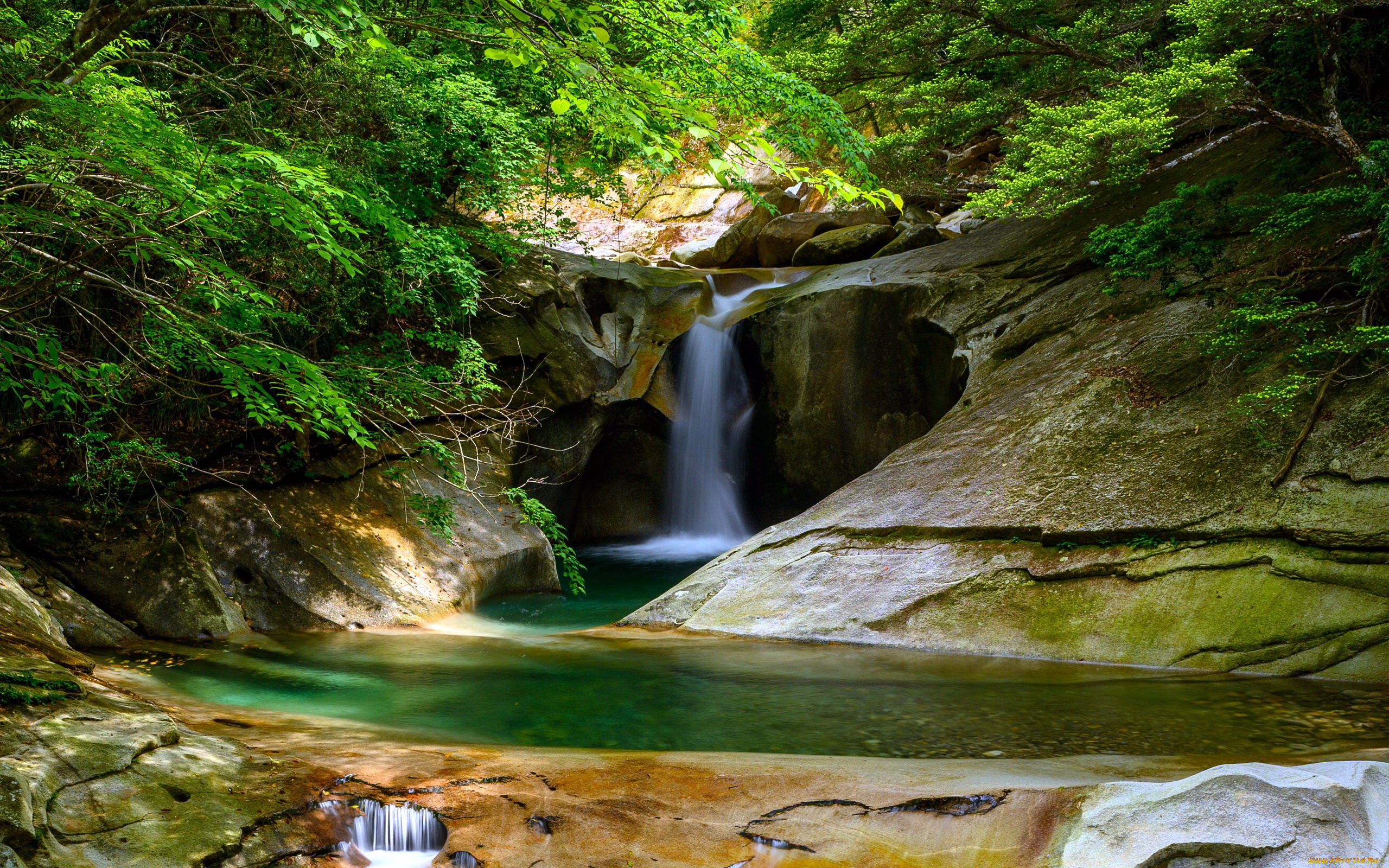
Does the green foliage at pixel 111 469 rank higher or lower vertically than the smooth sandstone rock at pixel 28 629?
higher

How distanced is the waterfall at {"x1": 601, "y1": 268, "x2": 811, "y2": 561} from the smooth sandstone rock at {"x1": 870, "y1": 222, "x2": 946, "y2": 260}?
1769 mm

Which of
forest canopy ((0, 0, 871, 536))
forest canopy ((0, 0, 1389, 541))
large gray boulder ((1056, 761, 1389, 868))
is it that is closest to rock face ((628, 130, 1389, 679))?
forest canopy ((0, 0, 1389, 541))

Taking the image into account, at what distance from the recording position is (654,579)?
1365 cm

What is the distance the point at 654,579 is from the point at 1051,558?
7.31 metres

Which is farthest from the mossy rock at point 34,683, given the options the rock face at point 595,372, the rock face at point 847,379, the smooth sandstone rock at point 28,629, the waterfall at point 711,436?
the waterfall at point 711,436

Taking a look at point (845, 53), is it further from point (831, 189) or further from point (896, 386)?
point (831, 189)

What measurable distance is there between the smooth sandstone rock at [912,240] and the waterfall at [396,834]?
1397cm

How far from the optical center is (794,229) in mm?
18953

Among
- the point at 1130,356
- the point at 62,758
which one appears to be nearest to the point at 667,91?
the point at 62,758

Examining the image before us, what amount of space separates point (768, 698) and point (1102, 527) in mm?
3576

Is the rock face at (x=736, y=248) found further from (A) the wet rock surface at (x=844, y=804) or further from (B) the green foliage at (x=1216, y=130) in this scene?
(A) the wet rock surface at (x=844, y=804)

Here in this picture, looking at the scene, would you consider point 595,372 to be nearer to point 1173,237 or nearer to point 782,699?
point 1173,237

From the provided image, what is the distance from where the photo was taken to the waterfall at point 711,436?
52.1 ft

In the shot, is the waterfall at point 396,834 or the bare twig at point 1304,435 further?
the bare twig at point 1304,435
